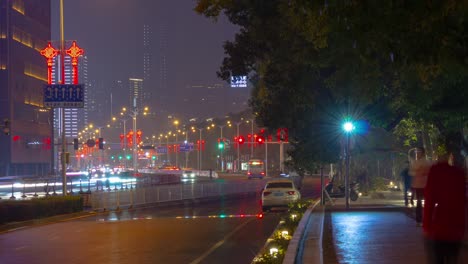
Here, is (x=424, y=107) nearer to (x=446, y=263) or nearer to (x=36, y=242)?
(x=446, y=263)

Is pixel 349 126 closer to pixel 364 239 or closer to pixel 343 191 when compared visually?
pixel 364 239

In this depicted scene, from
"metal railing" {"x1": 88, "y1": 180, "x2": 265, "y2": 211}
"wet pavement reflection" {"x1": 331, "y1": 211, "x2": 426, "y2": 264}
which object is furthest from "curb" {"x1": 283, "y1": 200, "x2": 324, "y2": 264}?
"metal railing" {"x1": 88, "y1": 180, "x2": 265, "y2": 211}

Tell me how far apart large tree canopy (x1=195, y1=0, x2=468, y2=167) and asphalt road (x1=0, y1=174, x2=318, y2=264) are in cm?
445

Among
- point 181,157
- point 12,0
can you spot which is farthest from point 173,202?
point 181,157

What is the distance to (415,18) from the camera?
923cm

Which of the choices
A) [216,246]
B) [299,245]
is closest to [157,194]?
[216,246]

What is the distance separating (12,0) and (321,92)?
7101 centimetres

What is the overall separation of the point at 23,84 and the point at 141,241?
7383 cm

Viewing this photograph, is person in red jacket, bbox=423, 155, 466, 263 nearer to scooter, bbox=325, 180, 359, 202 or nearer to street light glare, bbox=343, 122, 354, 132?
street light glare, bbox=343, 122, 354, 132

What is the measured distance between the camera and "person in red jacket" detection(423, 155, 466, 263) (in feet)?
26.3

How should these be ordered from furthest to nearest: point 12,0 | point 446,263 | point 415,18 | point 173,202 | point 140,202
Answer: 1. point 12,0
2. point 173,202
3. point 140,202
4. point 415,18
5. point 446,263

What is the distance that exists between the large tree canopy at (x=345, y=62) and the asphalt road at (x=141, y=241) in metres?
4.45

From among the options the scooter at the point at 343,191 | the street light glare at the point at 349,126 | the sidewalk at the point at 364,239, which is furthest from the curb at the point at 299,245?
the scooter at the point at 343,191

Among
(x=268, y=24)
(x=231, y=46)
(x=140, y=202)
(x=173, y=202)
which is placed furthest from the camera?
(x=173, y=202)
